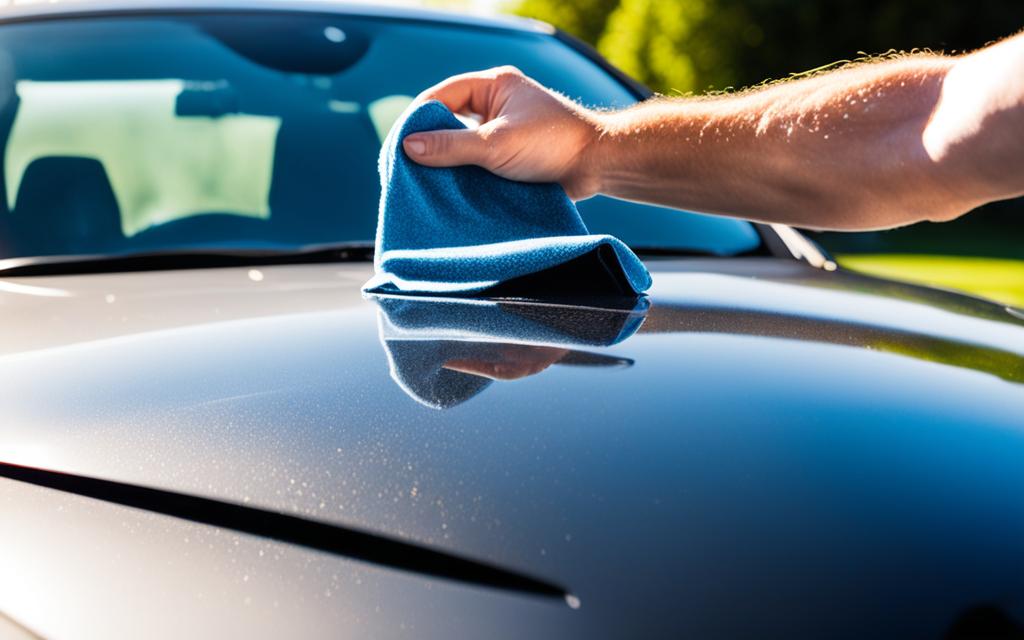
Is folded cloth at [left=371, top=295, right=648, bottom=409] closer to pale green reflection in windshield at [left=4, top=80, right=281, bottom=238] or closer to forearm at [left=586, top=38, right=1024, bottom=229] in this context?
forearm at [left=586, top=38, right=1024, bottom=229]

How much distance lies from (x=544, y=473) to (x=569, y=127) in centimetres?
109

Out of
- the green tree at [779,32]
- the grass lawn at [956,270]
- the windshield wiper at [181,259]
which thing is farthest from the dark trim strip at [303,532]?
the green tree at [779,32]

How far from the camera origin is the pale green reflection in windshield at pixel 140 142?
2.14 meters

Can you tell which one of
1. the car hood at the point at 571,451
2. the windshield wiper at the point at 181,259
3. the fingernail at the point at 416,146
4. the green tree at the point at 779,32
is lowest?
the windshield wiper at the point at 181,259

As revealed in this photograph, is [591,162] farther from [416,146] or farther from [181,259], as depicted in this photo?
[181,259]

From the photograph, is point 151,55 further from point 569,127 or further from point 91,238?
point 569,127

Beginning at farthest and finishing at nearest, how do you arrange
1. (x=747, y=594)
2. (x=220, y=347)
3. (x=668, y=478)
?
(x=220, y=347)
(x=668, y=478)
(x=747, y=594)

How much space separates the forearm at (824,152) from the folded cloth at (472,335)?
1.51ft

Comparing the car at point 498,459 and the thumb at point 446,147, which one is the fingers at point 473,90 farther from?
the car at point 498,459

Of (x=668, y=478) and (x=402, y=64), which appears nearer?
(x=668, y=478)

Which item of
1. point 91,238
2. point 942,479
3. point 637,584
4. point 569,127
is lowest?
point 91,238

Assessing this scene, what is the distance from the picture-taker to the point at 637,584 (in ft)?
2.61

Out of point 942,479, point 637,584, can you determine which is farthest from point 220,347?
point 942,479

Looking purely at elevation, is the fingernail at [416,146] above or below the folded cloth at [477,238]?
above
